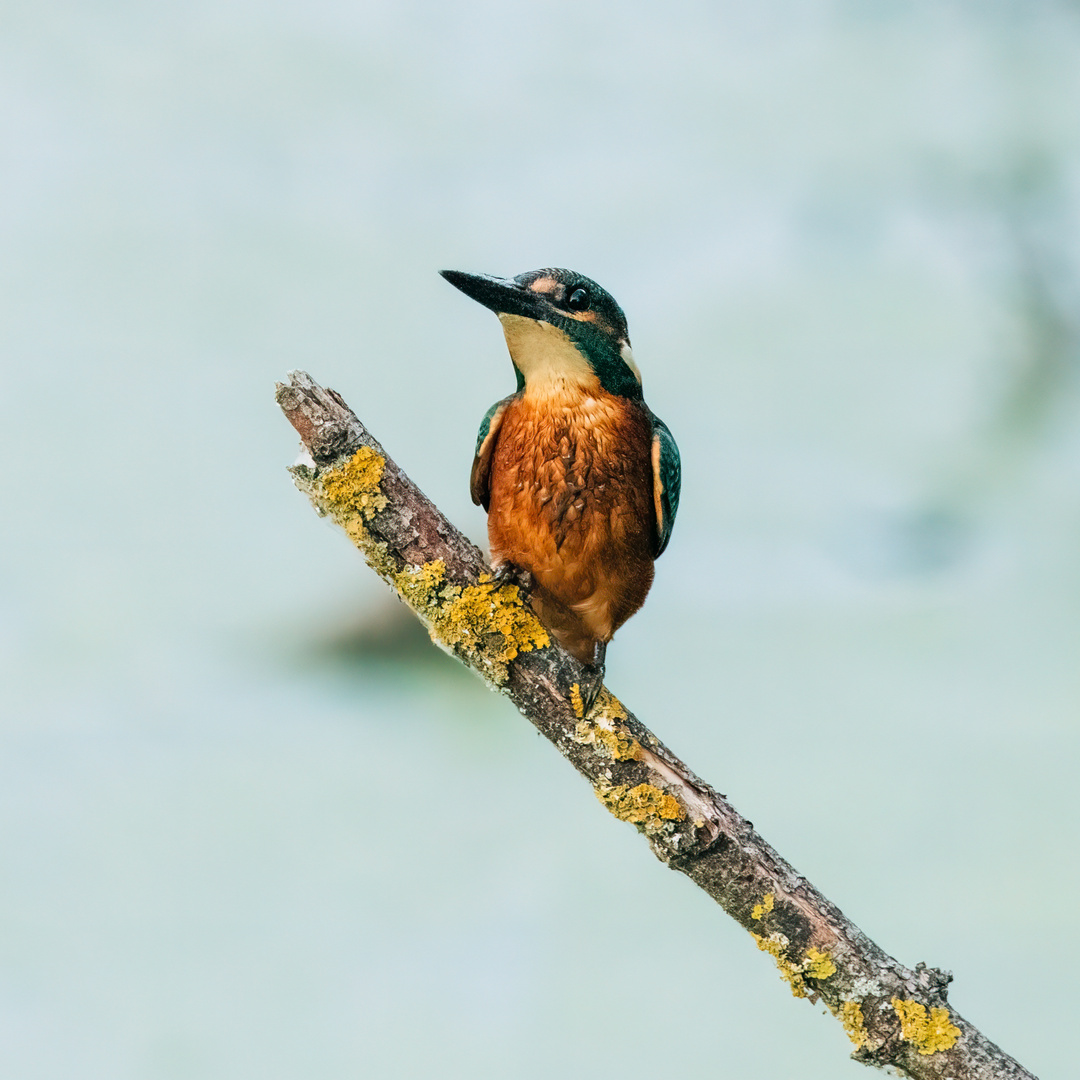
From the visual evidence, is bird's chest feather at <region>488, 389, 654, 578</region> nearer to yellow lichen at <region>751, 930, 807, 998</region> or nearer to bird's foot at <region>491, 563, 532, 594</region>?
bird's foot at <region>491, 563, 532, 594</region>

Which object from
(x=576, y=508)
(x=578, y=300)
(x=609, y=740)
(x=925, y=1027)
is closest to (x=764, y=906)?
(x=925, y=1027)

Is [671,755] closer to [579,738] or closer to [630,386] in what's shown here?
[579,738]

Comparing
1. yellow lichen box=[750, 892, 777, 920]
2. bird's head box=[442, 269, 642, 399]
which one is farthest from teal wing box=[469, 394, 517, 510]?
yellow lichen box=[750, 892, 777, 920]

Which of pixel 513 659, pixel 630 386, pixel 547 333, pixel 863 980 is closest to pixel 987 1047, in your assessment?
pixel 863 980

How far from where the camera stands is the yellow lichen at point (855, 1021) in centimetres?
271

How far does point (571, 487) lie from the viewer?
313 cm

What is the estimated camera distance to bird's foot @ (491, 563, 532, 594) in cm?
303

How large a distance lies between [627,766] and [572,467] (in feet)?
3.24

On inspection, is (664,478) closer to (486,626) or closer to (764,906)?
(486,626)

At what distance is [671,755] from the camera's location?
293 cm

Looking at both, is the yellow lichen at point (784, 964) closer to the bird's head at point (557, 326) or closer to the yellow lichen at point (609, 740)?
the yellow lichen at point (609, 740)

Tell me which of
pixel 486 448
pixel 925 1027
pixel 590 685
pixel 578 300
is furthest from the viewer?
pixel 486 448

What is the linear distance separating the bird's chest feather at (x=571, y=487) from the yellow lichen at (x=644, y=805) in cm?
74

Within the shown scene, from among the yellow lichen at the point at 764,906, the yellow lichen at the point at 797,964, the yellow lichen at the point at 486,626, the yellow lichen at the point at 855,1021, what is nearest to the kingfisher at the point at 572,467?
the yellow lichen at the point at 486,626
